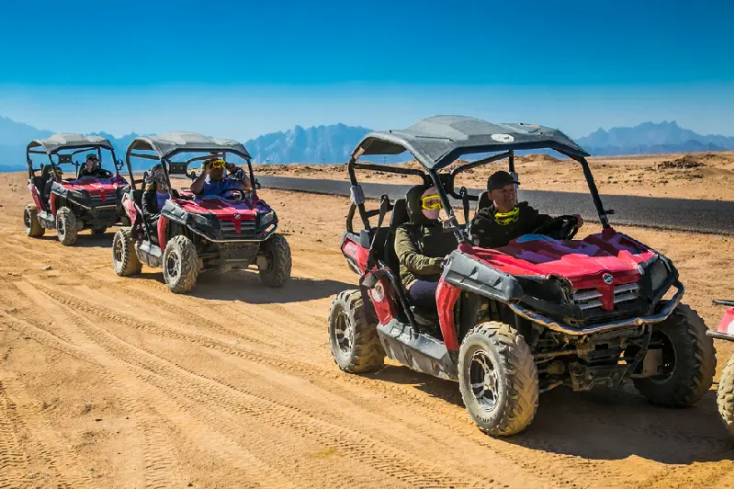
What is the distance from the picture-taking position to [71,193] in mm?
17719

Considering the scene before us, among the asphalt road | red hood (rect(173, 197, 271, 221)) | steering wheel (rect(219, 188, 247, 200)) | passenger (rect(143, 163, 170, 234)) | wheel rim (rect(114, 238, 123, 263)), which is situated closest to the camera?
red hood (rect(173, 197, 271, 221))

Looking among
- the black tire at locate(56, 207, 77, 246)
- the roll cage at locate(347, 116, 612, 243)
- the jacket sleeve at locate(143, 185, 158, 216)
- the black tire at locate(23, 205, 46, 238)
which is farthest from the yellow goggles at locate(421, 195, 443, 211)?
the black tire at locate(23, 205, 46, 238)

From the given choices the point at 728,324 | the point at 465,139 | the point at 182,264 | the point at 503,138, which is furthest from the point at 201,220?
the point at 728,324

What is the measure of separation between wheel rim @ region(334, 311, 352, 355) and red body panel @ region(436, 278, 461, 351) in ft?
5.48

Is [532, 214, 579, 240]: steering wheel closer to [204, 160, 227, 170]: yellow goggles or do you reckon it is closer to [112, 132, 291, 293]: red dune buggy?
[112, 132, 291, 293]: red dune buggy

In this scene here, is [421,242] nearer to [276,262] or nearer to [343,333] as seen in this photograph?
[343,333]

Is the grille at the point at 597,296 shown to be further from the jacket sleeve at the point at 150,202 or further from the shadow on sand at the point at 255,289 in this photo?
the jacket sleeve at the point at 150,202

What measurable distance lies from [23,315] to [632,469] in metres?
8.07

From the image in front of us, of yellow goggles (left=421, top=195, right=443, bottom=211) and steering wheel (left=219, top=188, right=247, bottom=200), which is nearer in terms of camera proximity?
yellow goggles (left=421, top=195, right=443, bottom=211)

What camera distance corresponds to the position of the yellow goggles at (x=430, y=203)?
696 cm

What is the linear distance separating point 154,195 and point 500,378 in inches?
374

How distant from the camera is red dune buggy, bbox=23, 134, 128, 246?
697 inches

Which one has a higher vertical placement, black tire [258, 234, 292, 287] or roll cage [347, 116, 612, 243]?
roll cage [347, 116, 612, 243]

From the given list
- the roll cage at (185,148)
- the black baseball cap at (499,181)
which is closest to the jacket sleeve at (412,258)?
the black baseball cap at (499,181)
